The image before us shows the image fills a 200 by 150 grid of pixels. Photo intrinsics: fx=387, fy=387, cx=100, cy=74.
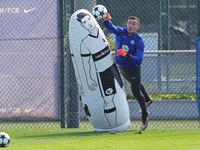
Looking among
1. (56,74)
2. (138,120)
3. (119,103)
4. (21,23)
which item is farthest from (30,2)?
(138,120)

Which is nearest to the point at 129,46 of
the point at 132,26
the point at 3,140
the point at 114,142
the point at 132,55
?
the point at 132,55

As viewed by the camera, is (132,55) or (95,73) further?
(132,55)

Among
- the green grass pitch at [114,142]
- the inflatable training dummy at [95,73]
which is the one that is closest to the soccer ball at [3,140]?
the green grass pitch at [114,142]

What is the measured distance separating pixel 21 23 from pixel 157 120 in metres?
3.83

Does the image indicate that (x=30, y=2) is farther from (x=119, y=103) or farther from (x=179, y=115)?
(x=179, y=115)

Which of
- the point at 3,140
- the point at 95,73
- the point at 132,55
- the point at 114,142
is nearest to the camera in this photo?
the point at 3,140

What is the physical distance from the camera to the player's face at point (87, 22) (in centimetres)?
612

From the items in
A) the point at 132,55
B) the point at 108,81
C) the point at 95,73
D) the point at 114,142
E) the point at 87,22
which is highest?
the point at 87,22

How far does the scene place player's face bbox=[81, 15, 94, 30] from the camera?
6.12 metres

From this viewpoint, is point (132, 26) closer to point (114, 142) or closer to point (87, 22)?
point (87, 22)

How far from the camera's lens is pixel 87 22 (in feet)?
20.1

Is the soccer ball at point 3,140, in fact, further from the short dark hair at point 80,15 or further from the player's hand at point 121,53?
the short dark hair at point 80,15

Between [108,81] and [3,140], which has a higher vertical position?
[108,81]

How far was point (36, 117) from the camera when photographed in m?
7.43
